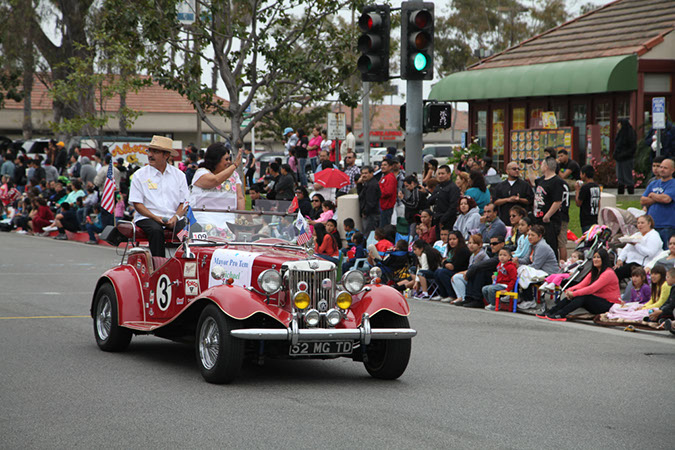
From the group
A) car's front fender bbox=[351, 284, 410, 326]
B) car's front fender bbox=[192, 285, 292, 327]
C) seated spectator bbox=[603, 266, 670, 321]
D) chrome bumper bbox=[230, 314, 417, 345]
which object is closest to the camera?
chrome bumper bbox=[230, 314, 417, 345]

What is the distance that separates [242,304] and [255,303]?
4.3 inches

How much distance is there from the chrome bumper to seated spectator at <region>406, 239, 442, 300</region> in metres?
7.66

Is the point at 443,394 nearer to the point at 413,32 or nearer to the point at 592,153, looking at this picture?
the point at 413,32

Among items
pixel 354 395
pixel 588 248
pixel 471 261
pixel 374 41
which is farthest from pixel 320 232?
pixel 354 395

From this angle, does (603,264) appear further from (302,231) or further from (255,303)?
(255,303)

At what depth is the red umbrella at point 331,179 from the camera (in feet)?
71.3

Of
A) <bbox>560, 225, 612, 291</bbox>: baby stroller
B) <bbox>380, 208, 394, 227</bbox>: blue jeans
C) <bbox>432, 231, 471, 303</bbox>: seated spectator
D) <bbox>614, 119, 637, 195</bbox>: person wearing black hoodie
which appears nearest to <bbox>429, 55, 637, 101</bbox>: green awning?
<bbox>614, 119, 637, 195</bbox>: person wearing black hoodie

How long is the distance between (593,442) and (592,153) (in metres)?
22.2

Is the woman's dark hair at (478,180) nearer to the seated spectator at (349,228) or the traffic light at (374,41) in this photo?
the seated spectator at (349,228)

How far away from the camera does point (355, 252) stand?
18.7 metres

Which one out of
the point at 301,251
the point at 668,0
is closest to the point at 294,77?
the point at 668,0

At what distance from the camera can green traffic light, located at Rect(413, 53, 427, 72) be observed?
50.2ft

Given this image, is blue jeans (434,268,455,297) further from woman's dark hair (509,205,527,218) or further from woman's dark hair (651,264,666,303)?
woman's dark hair (651,264,666,303)

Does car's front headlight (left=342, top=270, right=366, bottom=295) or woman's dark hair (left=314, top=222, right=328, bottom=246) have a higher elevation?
woman's dark hair (left=314, top=222, right=328, bottom=246)
